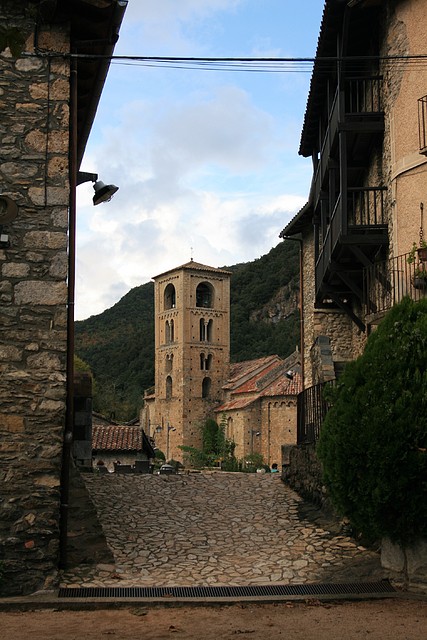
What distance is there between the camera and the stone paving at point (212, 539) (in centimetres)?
891

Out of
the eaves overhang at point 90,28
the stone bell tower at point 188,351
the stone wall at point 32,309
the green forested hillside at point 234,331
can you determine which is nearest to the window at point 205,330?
the stone bell tower at point 188,351

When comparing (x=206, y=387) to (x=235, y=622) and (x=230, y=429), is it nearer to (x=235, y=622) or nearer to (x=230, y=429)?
(x=230, y=429)

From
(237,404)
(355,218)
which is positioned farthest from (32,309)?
(237,404)

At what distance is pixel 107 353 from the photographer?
101312mm

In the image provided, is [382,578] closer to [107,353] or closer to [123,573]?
[123,573]

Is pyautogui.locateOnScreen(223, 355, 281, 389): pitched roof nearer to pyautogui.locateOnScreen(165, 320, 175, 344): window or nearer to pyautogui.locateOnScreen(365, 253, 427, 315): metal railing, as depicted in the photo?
pyautogui.locateOnScreen(165, 320, 175, 344): window

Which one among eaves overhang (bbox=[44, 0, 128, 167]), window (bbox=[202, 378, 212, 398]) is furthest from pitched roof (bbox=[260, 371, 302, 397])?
eaves overhang (bbox=[44, 0, 128, 167])

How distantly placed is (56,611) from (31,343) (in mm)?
2778

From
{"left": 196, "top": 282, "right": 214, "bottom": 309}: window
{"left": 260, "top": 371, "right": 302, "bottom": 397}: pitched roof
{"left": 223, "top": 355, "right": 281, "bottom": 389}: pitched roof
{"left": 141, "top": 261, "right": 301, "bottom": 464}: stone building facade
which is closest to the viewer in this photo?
{"left": 260, "top": 371, "right": 302, "bottom": 397}: pitched roof

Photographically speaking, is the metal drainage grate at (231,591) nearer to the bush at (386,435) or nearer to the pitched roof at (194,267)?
the bush at (386,435)

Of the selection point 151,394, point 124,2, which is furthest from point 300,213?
point 151,394

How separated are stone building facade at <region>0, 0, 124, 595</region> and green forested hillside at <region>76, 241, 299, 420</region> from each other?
2816 inches

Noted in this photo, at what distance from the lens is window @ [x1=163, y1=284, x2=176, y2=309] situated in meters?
79.1

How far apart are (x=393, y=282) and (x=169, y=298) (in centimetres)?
6713
